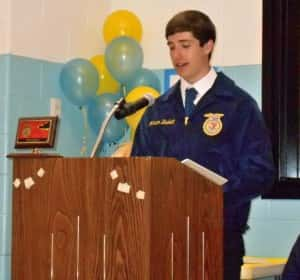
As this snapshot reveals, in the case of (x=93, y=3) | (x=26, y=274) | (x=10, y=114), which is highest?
(x=93, y=3)

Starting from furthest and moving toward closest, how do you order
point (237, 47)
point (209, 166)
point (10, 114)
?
point (237, 47) → point (10, 114) → point (209, 166)

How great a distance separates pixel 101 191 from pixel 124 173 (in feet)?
0.30

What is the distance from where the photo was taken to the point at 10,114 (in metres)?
3.68

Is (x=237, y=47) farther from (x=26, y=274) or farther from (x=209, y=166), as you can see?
(x=26, y=274)

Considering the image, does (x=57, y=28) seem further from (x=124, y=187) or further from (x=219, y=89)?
(x=124, y=187)

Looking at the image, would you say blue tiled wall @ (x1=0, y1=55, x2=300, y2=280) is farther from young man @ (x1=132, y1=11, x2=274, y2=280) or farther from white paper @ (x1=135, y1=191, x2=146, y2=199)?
white paper @ (x1=135, y1=191, x2=146, y2=199)

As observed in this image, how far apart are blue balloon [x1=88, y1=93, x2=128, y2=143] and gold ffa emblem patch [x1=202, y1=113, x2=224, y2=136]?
1.28 metres

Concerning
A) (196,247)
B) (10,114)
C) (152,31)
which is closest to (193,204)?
(196,247)

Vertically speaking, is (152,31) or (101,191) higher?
(152,31)

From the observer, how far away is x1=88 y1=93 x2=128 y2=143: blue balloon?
388 centimetres

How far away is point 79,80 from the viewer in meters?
3.81

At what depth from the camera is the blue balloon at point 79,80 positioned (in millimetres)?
3803

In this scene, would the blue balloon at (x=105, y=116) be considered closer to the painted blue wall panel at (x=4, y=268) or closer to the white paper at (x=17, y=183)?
the painted blue wall panel at (x=4, y=268)

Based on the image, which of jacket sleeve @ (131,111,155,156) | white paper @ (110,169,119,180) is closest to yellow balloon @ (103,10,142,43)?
jacket sleeve @ (131,111,155,156)
